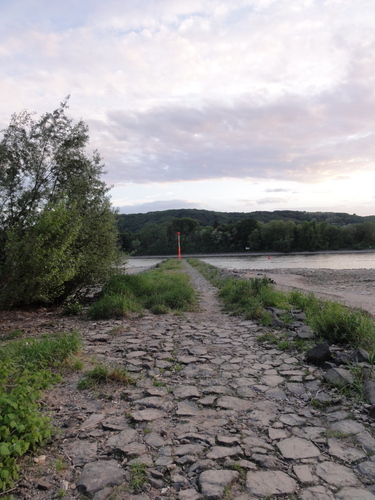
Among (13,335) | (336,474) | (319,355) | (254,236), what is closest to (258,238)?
(254,236)

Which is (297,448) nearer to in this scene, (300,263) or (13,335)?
(13,335)

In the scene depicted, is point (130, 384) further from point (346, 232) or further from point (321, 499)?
point (346, 232)

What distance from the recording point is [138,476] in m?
2.42

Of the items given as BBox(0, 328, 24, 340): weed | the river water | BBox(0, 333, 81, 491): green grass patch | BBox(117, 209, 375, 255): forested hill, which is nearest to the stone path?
BBox(0, 333, 81, 491): green grass patch

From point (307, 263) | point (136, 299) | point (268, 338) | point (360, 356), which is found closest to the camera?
point (360, 356)

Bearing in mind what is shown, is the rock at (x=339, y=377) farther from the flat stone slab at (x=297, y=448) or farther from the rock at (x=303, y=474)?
the rock at (x=303, y=474)

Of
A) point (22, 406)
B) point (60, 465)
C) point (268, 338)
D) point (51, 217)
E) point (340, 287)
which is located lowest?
point (340, 287)

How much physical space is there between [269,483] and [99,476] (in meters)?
1.16

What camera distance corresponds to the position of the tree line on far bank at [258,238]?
73625 mm

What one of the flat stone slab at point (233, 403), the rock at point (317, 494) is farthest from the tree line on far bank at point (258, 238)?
the rock at point (317, 494)

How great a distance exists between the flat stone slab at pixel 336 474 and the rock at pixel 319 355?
2183mm

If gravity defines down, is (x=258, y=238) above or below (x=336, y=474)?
above

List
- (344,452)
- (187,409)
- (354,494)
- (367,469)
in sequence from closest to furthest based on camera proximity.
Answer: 1. (354,494)
2. (367,469)
3. (344,452)
4. (187,409)

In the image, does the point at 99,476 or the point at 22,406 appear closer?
the point at 99,476
